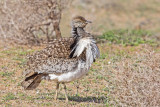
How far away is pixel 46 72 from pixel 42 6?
3.76 meters

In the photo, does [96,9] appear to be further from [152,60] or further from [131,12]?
[152,60]

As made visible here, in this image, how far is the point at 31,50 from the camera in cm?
965

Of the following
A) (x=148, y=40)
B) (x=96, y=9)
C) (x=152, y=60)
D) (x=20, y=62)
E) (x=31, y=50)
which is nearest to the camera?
(x=152, y=60)

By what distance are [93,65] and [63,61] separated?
2540 mm

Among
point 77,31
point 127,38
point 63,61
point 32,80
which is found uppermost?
point 77,31

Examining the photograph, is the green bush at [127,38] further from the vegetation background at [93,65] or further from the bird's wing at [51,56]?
the bird's wing at [51,56]

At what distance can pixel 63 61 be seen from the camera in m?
6.43

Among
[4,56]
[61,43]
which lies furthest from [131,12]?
[61,43]

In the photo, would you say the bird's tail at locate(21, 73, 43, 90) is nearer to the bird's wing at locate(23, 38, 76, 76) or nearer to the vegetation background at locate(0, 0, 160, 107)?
the bird's wing at locate(23, 38, 76, 76)

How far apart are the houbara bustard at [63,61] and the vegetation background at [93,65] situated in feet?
1.35

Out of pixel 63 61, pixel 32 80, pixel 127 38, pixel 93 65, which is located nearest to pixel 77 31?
pixel 63 61

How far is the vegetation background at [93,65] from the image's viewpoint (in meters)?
5.84

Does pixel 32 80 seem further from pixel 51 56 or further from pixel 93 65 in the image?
pixel 93 65

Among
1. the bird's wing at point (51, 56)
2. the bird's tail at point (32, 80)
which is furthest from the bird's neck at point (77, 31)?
the bird's tail at point (32, 80)
